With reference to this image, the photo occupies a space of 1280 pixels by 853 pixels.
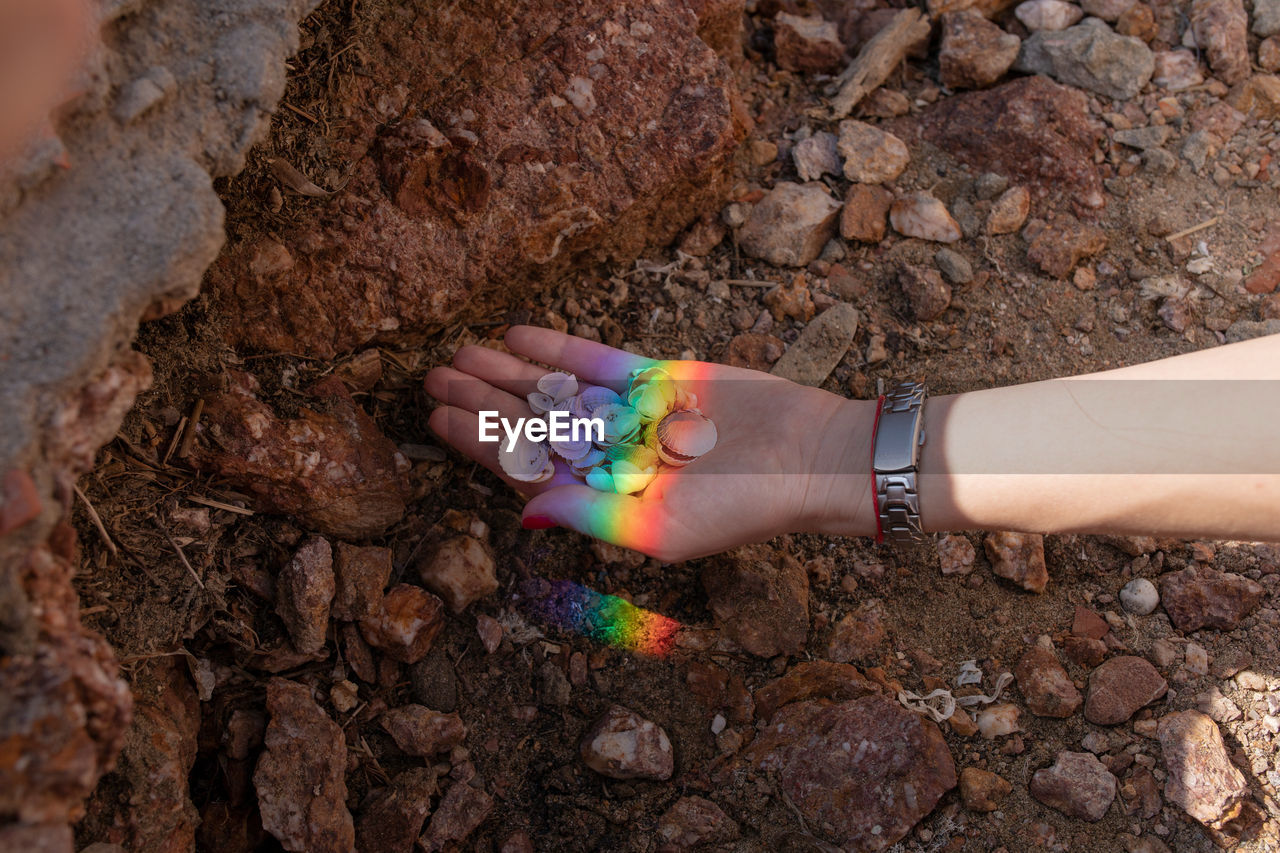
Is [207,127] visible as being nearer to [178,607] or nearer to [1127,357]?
[178,607]

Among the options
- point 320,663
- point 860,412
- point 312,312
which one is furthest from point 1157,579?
point 312,312

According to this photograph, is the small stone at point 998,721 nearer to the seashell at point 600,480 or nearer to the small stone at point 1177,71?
the seashell at point 600,480

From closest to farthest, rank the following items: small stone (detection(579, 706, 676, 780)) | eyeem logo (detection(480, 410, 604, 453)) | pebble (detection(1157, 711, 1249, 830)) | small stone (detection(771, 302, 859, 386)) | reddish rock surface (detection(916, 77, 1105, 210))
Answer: pebble (detection(1157, 711, 1249, 830)) < small stone (detection(579, 706, 676, 780)) < eyeem logo (detection(480, 410, 604, 453)) < small stone (detection(771, 302, 859, 386)) < reddish rock surface (detection(916, 77, 1105, 210))

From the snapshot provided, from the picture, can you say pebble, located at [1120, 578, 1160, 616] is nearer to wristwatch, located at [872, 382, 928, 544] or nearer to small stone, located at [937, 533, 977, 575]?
small stone, located at [937, 533, 977, 575]

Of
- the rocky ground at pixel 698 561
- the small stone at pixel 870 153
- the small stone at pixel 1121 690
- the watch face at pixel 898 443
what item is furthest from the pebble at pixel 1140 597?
the small stone at pixel 870 153

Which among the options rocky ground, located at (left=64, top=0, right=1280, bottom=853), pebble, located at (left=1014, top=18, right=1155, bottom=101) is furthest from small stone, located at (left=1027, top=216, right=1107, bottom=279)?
pebble, located at (left=1014, top=18, right=1155, bottom=101)

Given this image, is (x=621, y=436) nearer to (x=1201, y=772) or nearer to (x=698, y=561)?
(x=698, y=561)

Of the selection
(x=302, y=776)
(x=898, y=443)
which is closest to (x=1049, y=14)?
(x=898, y=443)
